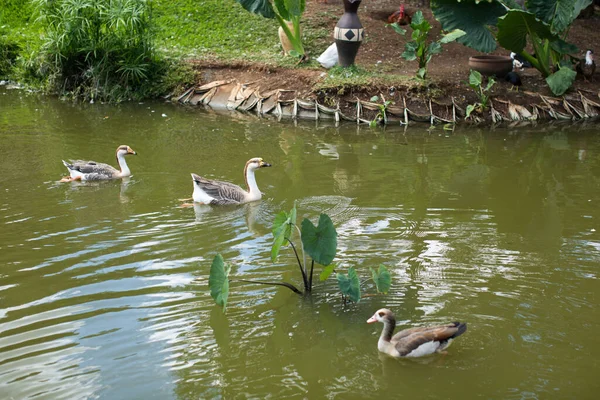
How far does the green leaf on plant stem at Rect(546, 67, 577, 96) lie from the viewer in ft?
→ 50.7

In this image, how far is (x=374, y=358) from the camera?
6.47 meters

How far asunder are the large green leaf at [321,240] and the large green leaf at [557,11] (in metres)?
9.45

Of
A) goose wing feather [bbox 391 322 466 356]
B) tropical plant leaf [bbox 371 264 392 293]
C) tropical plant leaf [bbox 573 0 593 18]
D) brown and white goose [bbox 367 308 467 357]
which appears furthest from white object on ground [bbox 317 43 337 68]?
goose wing feather [bbox 391 322 466 356]

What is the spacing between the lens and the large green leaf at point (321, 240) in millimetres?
7375

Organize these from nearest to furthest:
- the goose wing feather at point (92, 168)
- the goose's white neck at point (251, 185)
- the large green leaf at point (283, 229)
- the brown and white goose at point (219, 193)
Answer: the large green leaf at point (283, 229)
the brown and white goose at point (219, 193)
the goose's white neck at point (251, 185)
the goose wing feather at point (92, 168)

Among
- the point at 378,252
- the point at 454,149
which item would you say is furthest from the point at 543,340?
the point at 454,149

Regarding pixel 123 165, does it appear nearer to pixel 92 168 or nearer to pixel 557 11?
pixel 92 168

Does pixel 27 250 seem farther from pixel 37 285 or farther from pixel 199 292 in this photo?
pixel 199 292

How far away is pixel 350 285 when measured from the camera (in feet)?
23.5

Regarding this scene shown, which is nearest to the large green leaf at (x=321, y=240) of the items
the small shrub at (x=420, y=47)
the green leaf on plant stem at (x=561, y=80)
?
the small shrub at (x=420, y=47)

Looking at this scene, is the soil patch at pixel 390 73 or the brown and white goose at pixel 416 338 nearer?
the brown and white goose at pixel 416 338

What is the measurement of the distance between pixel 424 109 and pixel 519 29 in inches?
92.4

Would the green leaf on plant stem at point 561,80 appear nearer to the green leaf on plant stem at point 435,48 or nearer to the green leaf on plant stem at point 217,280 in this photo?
the green leaf on plant stem at point 435,48

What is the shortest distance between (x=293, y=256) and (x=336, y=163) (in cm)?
426
